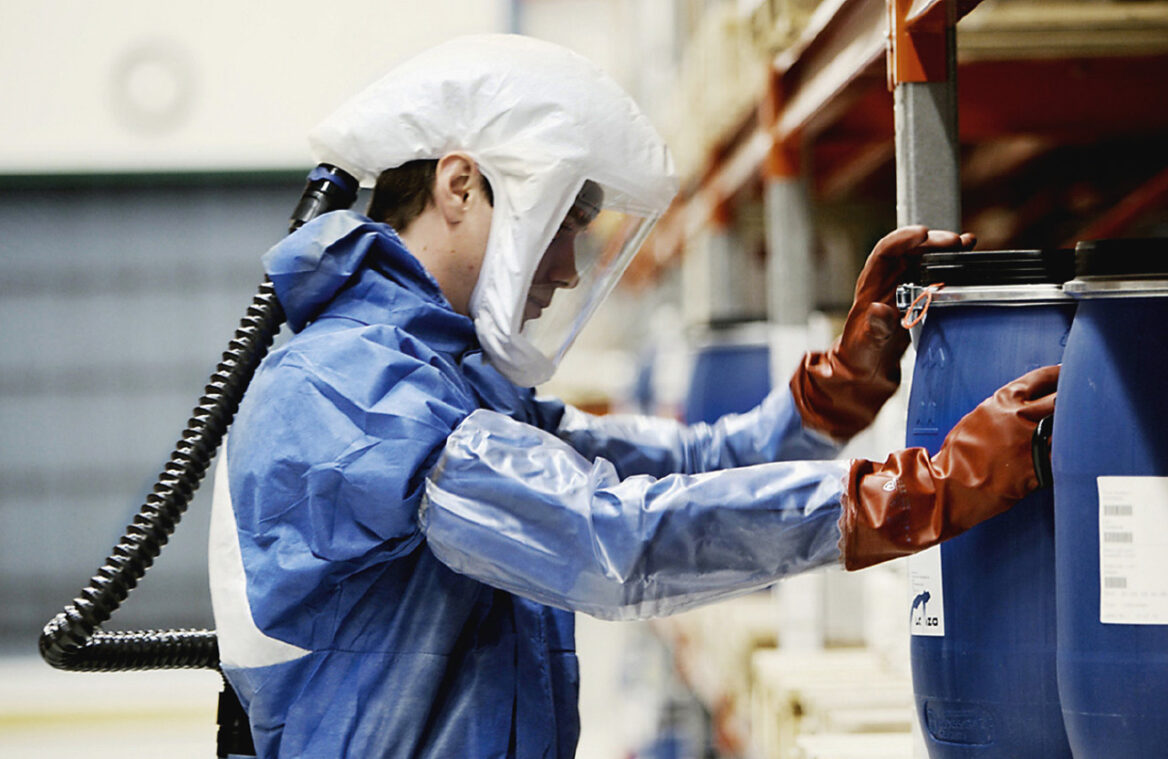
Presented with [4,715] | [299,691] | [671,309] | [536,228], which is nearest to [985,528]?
[536,228]

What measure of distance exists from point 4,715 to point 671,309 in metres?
5.42

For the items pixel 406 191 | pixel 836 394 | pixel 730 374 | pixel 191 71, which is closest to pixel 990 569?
pixel 836 394

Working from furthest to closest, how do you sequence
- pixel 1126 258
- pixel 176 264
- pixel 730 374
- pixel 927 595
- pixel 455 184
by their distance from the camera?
pixel 176 264 → pixel 730 374 → pixel 455 184 → pixel 927 595 → pixel 1126 258

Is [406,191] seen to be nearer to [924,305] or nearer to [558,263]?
[558,263]

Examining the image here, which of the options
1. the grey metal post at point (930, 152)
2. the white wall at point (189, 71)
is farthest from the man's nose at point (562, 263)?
the white wall at point (189, 71)

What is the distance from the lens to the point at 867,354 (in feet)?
8.04

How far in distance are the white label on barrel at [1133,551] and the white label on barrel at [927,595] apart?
0.33 metres

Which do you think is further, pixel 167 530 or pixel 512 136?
pixel 167 530

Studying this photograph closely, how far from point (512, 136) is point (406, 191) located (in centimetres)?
25

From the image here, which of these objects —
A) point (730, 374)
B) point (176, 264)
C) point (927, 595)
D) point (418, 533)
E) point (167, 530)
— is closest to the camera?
point (927, 595)

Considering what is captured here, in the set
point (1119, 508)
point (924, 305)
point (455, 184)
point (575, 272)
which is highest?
point (455, 184)

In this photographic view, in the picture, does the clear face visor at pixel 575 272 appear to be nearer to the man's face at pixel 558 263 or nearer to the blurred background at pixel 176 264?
the man's face at pixel 558 263

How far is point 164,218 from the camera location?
10.4 m

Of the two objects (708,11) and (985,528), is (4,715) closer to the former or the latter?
(708,11)
